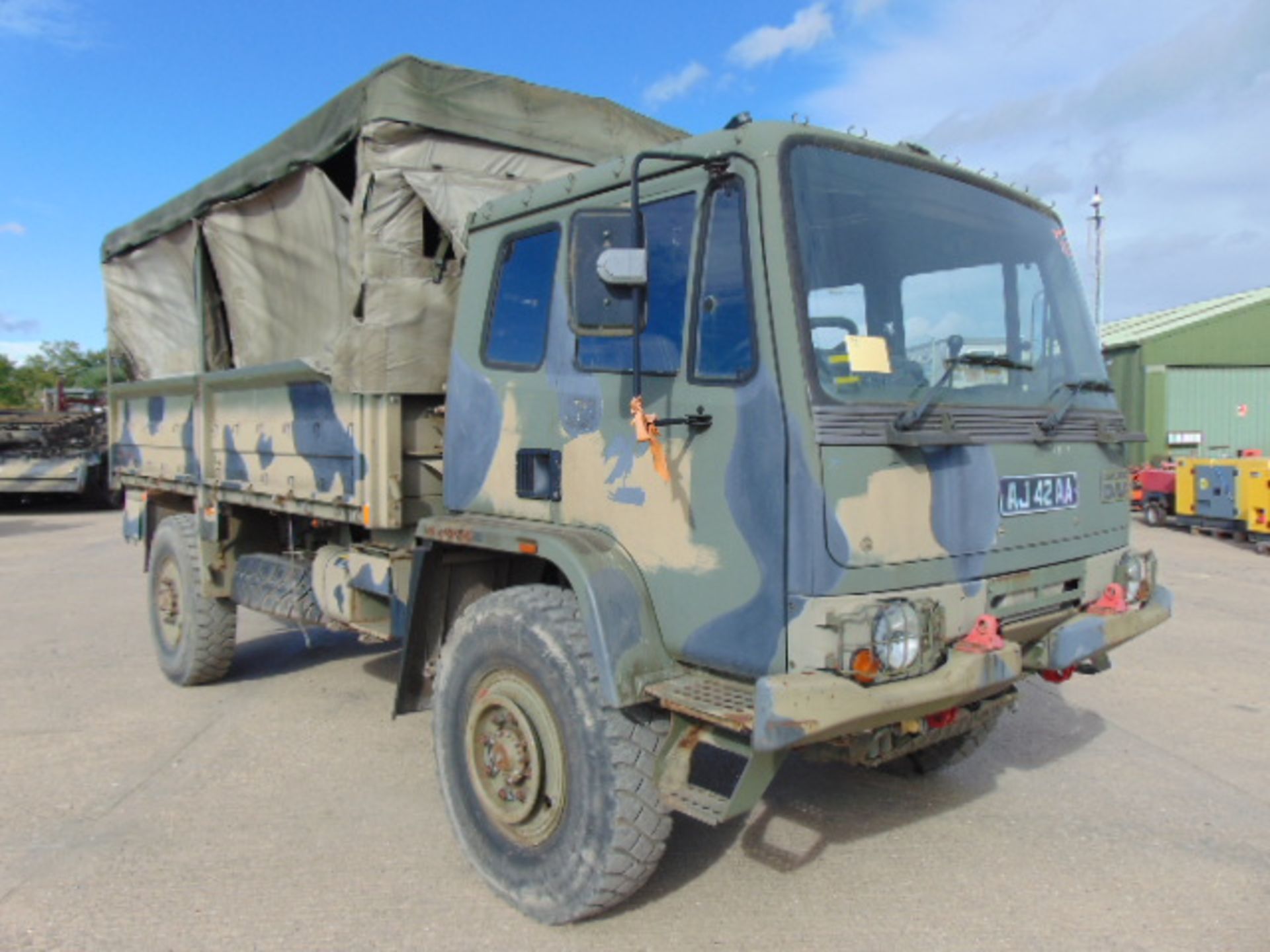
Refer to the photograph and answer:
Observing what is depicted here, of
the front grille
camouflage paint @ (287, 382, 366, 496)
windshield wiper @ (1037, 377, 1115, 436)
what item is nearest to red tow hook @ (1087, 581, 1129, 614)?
the front grille

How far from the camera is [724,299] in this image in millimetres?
3072

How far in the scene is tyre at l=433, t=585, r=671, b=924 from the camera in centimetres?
314

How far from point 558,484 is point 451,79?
208 cm

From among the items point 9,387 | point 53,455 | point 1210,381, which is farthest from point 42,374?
point 1210,381

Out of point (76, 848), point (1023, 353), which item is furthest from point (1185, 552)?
point (76, 848)

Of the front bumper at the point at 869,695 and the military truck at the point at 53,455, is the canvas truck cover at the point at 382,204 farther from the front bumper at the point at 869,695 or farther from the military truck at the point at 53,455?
the military truck at the point at 53,455

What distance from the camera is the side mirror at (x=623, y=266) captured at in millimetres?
2994

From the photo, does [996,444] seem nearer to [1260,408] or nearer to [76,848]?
[76,848]

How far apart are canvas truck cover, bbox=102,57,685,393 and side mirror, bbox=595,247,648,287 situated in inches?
58.1

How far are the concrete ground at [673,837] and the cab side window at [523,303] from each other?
1997mm

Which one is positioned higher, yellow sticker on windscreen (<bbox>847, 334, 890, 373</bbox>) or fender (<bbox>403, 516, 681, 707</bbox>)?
yellow sticker on windscreen (<bbox>847, 334, 890, 373</bbox>)

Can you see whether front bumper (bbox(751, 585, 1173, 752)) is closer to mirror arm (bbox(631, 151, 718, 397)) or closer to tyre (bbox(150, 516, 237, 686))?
mirror arm (bbox(631, 151, 718, 397))

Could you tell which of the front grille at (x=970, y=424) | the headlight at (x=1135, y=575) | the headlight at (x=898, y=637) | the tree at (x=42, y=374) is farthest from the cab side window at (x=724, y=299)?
the tree at (x=42, y=374)

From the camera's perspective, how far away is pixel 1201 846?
4.02 metres
